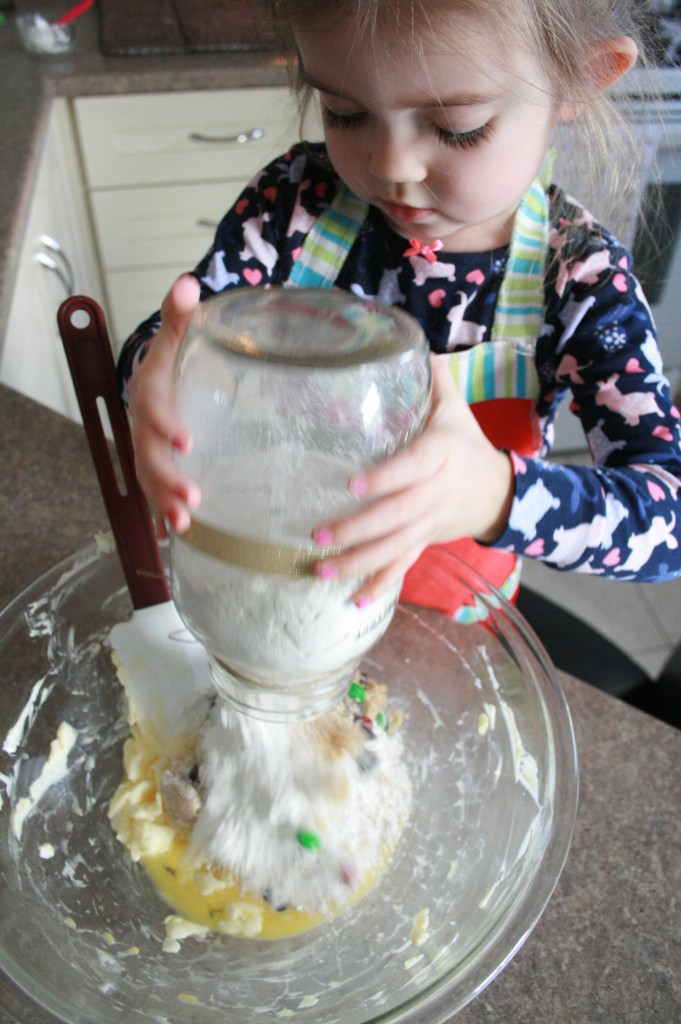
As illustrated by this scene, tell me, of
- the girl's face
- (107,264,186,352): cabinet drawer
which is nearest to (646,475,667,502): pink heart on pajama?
the girl's face

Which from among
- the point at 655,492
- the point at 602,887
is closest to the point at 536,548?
the point at 655,492

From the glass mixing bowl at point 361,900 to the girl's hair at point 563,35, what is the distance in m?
0.40

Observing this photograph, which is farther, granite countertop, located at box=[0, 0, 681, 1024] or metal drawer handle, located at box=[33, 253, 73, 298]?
metal drawer handle, located at box=[33, 253, 73, 298]

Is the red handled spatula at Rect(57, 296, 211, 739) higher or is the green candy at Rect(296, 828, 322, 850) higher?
the red handled spatula at Rect(57, 296, 211, 739)

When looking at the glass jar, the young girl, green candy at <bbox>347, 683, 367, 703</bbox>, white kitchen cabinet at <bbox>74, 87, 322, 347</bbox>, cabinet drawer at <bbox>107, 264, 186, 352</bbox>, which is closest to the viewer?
the glass jar

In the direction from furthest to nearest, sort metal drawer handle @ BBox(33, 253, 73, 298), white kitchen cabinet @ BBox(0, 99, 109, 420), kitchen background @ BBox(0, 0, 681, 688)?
kitchen background @ BBox(0, 0, 681, 688) < metal drawer handle @ BBox(33, 253, 73, 298) < white kitchen cabinet @ BBox(0, 99, 109, 420)

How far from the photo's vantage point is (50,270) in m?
1.46

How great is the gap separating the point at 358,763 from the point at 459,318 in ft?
1.54

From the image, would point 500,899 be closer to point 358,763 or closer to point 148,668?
point 358,763

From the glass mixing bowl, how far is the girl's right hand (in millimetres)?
198

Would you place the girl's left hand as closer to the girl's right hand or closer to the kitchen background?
the girl's right hand

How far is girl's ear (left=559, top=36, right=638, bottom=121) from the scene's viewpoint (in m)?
0.62

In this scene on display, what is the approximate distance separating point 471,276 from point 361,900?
1.92ft

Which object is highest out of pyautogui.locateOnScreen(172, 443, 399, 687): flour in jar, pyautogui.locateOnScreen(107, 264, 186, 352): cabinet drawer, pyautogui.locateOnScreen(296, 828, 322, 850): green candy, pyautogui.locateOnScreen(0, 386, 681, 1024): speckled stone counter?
pyautogui.locateOnScreen(172, 443, 399, 687): flour in jar
